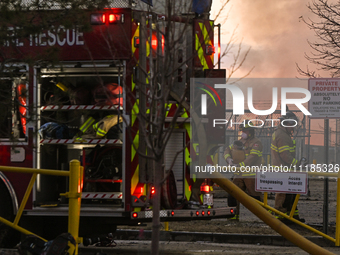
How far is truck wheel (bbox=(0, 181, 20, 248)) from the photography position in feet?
24.1

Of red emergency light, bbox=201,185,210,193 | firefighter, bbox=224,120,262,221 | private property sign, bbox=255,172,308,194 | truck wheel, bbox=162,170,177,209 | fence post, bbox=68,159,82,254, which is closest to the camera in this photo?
fence post, bbox=68,159,82,254

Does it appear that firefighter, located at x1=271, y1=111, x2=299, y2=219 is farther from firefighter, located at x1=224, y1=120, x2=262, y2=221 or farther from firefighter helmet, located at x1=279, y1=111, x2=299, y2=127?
firefighter, located at x1=224, y1=120, x2=262, y2=221

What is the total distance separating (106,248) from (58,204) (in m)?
1.56

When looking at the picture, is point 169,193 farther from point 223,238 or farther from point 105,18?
point 105,18

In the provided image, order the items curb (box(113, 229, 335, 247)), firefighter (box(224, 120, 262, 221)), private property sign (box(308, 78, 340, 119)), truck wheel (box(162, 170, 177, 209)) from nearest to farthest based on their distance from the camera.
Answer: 1. truck wheel (box(162, 170, 177, 209))
2. curb (box(113, 229, 335, 247))
3. private property sign (box(308, 78, 340, 119))
4. firefighter (box(224, 120, 262, 221))

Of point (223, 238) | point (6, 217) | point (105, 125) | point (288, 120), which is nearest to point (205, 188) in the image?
point (223, 238)

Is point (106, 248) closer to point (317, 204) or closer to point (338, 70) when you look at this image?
point (338, 70)

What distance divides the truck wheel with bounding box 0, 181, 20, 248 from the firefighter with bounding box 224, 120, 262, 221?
5.33 m

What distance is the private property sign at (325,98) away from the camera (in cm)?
919

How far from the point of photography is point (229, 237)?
354 inches

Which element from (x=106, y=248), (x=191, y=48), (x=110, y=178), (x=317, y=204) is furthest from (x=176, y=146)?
(x=317, y=204)

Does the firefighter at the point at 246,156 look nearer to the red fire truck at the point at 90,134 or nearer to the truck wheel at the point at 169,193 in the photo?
the red fire truck at the point at 90,134

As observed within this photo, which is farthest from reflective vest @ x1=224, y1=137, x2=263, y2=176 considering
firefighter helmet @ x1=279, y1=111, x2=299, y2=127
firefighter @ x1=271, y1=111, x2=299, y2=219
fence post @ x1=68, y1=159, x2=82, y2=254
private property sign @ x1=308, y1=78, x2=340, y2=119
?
fence post @ x1=68, y1=159, x2=82, y2=254

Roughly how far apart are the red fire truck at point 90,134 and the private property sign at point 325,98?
231 centimetres
